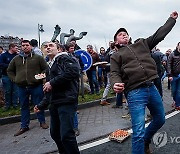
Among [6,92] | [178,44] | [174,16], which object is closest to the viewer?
[174,16]

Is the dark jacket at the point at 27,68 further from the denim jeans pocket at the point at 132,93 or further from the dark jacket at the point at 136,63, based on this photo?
the denim jeans pocket at the point at 132,93

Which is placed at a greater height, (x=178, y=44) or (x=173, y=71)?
(x=178, y=44)

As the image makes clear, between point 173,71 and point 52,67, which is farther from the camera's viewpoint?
point 173,71

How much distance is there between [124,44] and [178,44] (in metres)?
3.88

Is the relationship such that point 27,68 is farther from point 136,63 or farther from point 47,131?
point 136,63

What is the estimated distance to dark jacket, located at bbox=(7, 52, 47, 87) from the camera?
576 cm

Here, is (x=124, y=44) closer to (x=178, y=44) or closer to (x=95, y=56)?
(x=178, y=44)

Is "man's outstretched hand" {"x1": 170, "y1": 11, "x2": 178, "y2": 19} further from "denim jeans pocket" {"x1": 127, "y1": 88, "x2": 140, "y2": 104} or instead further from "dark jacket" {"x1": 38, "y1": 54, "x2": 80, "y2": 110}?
"dark jacket" {"x1": 38, "y1": 54, "x2": 80, "y2": 110}

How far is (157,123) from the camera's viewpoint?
378cm

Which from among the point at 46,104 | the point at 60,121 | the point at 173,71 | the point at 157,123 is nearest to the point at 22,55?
the point at 46,104

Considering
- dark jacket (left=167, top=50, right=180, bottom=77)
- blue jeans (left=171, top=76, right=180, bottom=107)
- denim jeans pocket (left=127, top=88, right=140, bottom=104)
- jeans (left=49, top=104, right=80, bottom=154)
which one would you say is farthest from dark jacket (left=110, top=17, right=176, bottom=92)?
blue jeans (left=171, top=76, right=180, bottom=107)

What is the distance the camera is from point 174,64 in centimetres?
711

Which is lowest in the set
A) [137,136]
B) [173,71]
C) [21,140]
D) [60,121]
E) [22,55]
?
[21,140]

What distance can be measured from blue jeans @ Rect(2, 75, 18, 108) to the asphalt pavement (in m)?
1.26
